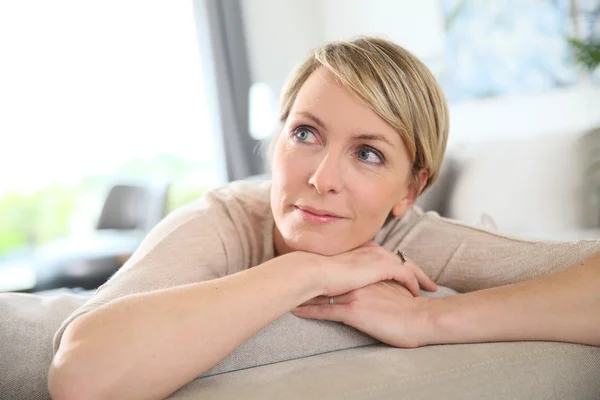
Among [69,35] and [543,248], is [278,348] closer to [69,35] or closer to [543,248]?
[543,248]

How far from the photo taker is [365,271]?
1212 millimetres

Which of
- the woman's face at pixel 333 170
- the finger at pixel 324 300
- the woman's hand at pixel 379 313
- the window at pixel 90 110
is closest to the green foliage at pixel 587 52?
the woman's face at pixel 333 170

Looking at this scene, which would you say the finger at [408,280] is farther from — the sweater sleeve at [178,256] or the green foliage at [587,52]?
the green foliage at [587,52]

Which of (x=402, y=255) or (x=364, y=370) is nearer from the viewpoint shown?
(x=364, y=370)

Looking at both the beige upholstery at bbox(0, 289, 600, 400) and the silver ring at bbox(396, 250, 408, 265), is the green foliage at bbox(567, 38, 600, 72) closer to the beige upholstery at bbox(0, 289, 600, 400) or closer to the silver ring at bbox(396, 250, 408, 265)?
the silver ring at bbox(396, 250, 408, 265)

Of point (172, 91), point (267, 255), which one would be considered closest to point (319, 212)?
point (267, 255)

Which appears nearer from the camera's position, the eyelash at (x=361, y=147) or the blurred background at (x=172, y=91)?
the eyelash at (x=361, y=147)

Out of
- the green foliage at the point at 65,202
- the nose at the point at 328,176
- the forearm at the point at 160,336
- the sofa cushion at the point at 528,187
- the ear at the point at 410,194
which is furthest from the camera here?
the green foliage at the point at 65,202

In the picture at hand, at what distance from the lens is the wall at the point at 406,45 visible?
8.98 ft

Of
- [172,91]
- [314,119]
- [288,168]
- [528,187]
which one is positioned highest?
[314,119]

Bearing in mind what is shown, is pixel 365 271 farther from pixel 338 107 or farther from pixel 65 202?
pixel 65 202

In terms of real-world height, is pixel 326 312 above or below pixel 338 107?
below

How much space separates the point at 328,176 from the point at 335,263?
0.19 meters

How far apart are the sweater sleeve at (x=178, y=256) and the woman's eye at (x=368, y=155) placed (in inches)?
14.6
